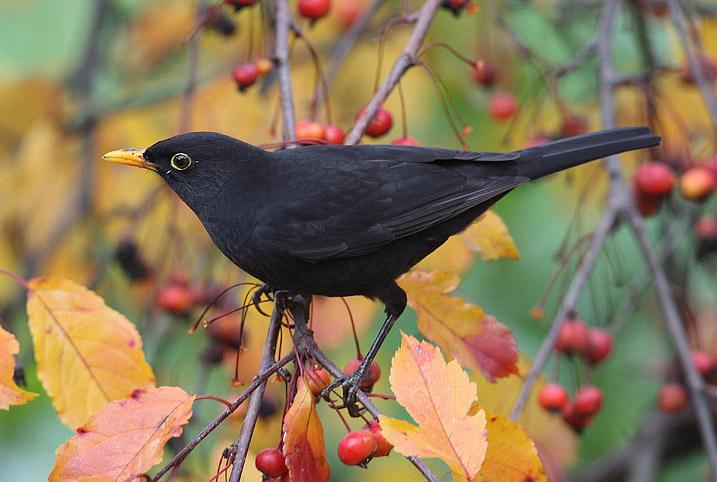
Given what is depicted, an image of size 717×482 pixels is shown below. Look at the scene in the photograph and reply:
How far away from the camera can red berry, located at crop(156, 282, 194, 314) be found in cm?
402

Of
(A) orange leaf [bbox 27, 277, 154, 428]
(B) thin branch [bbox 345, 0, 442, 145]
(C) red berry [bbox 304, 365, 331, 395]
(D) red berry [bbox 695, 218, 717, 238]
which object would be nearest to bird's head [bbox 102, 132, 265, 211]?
(B) thin branch [bbox 345, 0, 442, 145]

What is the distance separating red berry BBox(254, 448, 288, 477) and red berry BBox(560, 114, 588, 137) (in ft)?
7.93

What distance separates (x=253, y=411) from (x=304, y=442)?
0.15 meters

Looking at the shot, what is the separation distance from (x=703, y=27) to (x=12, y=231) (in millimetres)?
3797

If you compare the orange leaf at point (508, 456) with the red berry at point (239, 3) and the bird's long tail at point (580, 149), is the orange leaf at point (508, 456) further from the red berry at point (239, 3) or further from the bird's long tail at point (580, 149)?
the red berry at point (239, 3)

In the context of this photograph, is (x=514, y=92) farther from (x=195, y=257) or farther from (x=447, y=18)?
(x=195, y=257)

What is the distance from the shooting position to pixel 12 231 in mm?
4773

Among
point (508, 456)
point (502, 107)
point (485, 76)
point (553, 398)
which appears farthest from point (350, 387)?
point (485, 76)

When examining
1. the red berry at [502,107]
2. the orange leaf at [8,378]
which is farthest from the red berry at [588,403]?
the orange leaf at [8,378]

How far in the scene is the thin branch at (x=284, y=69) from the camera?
129 inches

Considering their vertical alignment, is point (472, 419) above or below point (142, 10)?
below

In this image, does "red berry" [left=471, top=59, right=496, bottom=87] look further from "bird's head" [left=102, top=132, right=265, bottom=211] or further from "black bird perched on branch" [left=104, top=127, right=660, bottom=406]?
"bird's head" [left=102, top=132, right=265, bottom=211]

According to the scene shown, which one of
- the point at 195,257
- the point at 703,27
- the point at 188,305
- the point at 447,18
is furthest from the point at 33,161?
the point at 703,27

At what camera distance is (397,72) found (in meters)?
3.25
